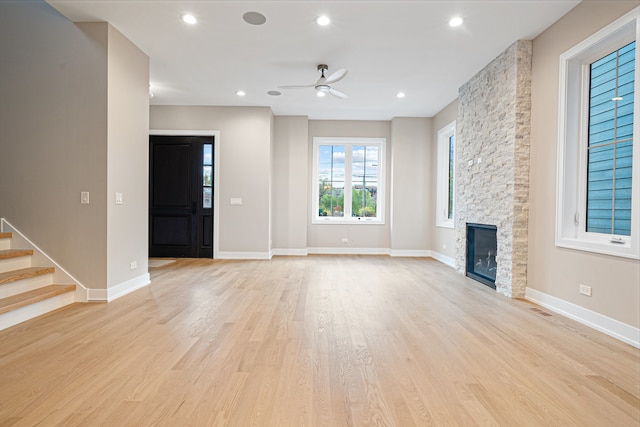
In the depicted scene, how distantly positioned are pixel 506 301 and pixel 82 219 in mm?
4696

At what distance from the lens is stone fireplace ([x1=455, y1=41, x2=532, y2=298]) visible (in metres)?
4.05

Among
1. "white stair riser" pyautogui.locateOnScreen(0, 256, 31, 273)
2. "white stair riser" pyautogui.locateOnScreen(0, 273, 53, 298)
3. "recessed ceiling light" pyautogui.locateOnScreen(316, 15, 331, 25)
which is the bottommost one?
"white stair riser" pyautogui.locateOnScreen(0, 273, 53, 298)

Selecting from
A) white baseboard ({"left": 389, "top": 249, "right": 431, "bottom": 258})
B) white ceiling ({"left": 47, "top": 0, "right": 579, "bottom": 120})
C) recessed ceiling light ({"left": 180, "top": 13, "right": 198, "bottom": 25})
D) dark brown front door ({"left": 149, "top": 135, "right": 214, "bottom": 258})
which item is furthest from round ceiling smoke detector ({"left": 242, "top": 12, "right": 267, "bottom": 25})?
white baseboard ({"left": 389, "top": 249, "right": 431, "bottom": 258})

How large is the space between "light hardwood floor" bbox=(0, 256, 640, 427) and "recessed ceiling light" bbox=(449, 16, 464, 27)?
9.72 ft

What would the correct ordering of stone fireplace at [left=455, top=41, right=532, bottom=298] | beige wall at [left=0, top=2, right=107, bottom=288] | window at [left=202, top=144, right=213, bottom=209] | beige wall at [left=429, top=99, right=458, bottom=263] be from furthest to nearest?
window at [left=202, top=144, right=213, bottom=209] < beige wall at [left=429, top=99, right=458, bottom=263] < stone fireplace at [left=455, top=41, right=532, bottom=298] < beige wall at [left=0, top=2, right=107, bottom=288]

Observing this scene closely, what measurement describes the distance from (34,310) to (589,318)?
4964 millimetres

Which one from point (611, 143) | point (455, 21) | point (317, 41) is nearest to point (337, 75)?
point (317, 41)

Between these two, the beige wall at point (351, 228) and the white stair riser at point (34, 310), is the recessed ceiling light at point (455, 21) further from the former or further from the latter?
the white stair riser at point (34, 310)

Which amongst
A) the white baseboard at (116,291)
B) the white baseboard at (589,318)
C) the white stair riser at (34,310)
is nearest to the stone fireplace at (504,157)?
the white baseboard at (589,318)

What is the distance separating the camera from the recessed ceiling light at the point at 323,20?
141 inches

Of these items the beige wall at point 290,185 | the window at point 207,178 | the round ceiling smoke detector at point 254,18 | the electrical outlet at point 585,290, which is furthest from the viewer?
the beige wall at point 290,185

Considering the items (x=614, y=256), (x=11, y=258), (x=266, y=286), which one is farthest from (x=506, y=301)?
(x=11, y=258)

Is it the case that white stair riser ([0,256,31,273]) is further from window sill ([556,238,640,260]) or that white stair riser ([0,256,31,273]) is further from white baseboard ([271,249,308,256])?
window sill ([556,238,640,260])

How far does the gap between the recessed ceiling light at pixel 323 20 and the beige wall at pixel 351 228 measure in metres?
4.13
